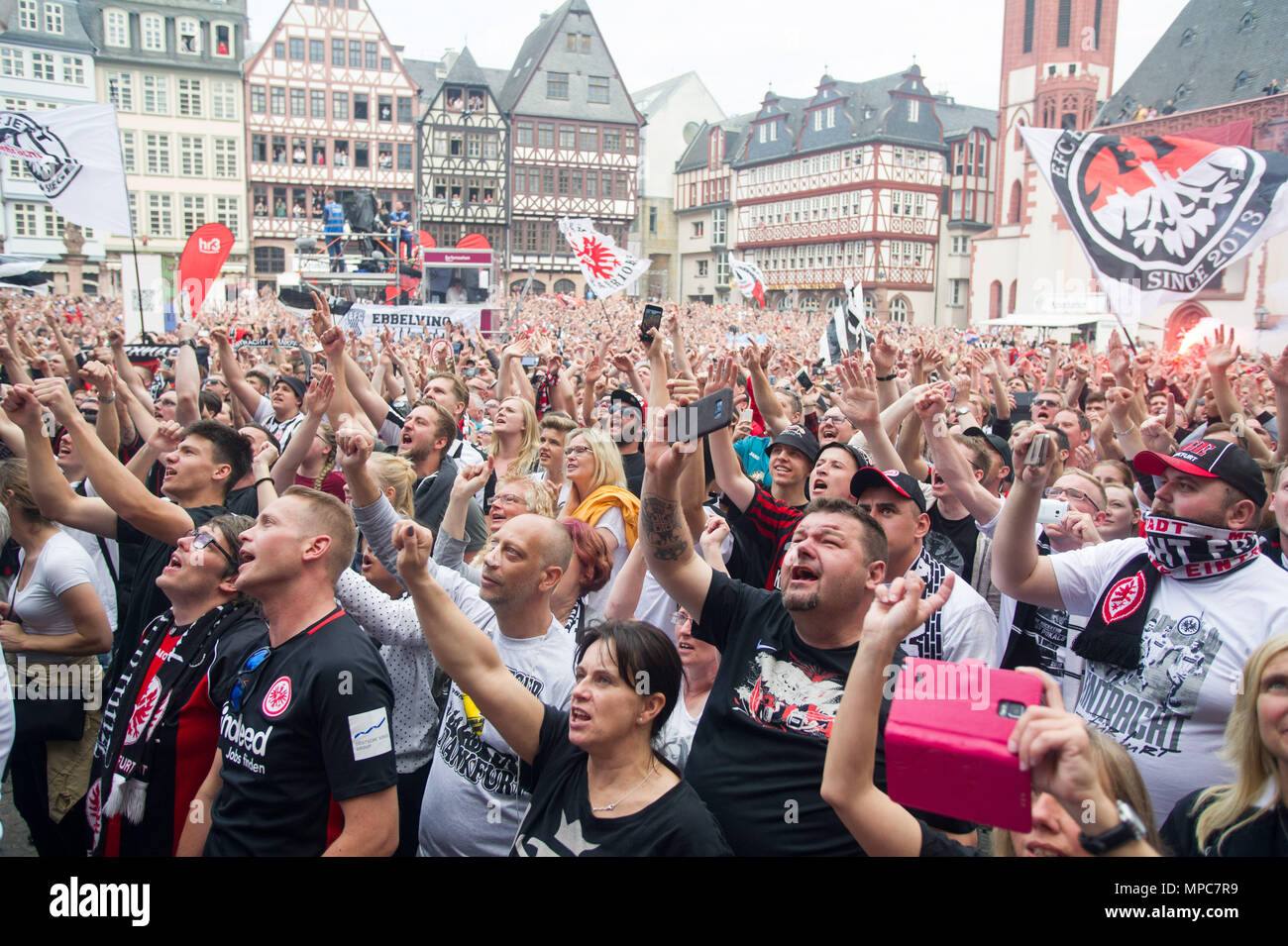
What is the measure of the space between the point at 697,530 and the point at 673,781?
162 cm

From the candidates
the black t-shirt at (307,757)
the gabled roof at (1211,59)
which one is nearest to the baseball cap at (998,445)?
the black t-shirt at (307,757)

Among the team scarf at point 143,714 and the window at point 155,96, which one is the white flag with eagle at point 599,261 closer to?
the team scarf at point 143,714

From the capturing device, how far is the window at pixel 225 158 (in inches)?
1838

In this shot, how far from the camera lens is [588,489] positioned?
4793mm

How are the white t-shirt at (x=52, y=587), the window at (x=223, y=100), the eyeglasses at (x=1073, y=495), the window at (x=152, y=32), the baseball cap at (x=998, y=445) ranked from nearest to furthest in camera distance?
the white t-shirt at (x=52, y=587) < the eyeglasses at (x=1073, y=495) < the baseball cap at (x=998, y=445) < the window at (x=152, y=32) < the window at (x=223, y=100)

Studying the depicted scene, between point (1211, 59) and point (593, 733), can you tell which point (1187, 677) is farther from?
point (1211, 59)

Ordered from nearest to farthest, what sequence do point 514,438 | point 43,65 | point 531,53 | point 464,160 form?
point 514,438, point 43,65, point 464,160, point 531,53

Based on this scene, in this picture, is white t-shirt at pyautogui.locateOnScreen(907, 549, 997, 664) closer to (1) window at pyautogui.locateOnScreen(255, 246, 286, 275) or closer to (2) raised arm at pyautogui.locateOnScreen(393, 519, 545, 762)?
(2) raised arm at pyautogui.locateOnScreen(393, 519, 545, 762)

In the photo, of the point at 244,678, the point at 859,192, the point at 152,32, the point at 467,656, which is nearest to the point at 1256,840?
the point at 467,656

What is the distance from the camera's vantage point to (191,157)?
46438 mm

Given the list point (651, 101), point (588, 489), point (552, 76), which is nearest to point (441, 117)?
point (552, 76)

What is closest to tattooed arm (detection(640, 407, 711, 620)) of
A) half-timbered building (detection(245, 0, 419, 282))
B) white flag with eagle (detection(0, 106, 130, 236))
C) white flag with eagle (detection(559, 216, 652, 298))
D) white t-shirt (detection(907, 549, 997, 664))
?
white t-shirt (detection(907, 549, 997, 664))

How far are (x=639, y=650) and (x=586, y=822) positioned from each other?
17.2 inches

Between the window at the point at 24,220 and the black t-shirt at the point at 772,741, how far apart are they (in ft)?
175
